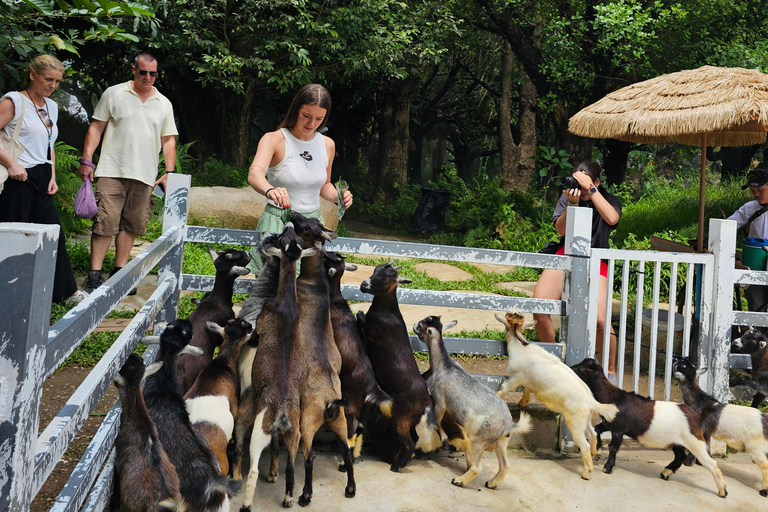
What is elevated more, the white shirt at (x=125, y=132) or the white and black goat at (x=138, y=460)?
the white shirt at (x=125, y=132)

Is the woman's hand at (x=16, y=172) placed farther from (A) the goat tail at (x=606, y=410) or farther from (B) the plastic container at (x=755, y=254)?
(B) the plastic container at (x=755, y=254)

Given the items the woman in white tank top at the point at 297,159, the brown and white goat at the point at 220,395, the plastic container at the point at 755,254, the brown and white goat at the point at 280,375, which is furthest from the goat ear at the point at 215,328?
the plastic container at the point at 755,254

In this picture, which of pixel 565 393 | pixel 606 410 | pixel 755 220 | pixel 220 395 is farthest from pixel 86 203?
pixel 755 220

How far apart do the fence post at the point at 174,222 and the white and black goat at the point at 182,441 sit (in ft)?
3.83

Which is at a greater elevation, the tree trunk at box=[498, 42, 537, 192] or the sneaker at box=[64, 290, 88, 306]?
the tree trunk at box=[498, 42, 537, 192]

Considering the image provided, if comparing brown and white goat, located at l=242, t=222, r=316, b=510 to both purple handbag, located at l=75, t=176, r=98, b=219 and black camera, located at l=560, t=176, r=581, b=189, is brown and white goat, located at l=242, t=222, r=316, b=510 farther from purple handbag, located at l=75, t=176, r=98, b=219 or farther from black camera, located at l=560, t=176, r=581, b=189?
purple handbag, located at l=75, t=176, r=98, b=219

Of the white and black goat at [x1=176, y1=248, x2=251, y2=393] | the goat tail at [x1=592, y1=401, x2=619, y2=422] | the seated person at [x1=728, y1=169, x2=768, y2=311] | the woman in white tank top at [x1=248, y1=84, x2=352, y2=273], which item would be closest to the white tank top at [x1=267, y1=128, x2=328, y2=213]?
the woman in white tank top at [x1=248, y1=84, x2=352, y2=273]

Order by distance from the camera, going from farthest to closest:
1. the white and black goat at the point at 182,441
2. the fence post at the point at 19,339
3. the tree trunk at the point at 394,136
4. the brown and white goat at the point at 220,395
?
the tree trunk at the point at 394,136, the brown and white goat at the point at 220,395, the white and black goat at the point at 182,441, the fence post at the point at 19,339

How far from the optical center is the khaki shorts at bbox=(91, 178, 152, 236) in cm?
568

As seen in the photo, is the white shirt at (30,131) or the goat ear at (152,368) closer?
the goat ear at (152,368)

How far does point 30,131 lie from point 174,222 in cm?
206

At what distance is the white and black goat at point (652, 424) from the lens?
11.8 ft

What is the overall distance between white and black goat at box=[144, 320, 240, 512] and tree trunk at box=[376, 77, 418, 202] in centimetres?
1418

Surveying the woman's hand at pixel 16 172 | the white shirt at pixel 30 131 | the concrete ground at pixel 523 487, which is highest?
the white shirt at pixel 30 131
